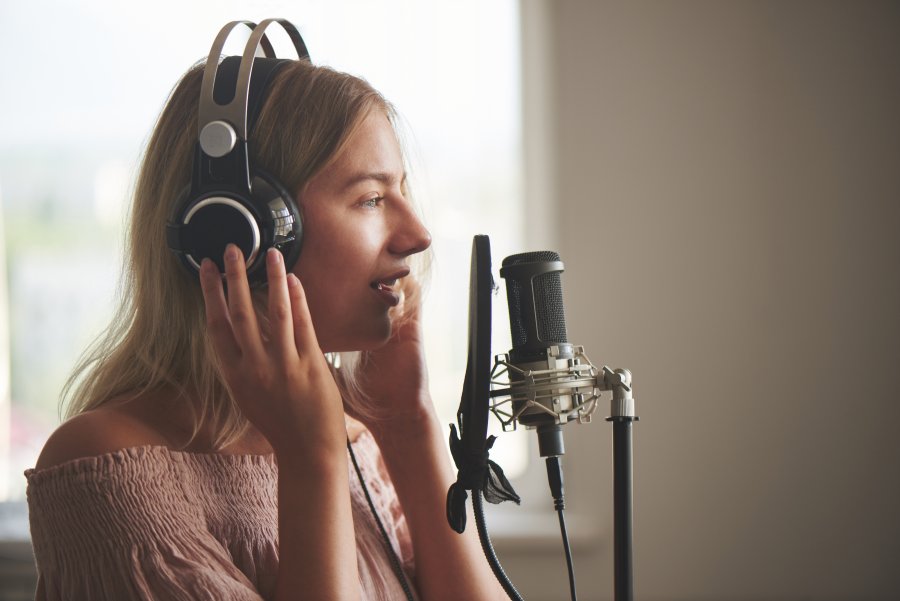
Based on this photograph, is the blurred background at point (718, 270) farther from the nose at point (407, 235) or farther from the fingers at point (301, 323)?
the fingers at point (301, 323)

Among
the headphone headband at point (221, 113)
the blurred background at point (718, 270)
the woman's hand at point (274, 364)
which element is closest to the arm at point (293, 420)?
the woman's hand at point (274, 364)

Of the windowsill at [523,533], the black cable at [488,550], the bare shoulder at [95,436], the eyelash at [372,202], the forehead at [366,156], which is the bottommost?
the windowsill at [523,533]

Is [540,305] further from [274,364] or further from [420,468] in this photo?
[420,468]

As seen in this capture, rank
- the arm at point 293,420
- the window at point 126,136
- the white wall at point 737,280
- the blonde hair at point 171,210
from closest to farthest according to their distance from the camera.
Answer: the arm at point 293,420 < the blonde hair at point 171,210 < the white wall at point 737,280 < the window at point 126,136

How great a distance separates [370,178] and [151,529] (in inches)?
16.7

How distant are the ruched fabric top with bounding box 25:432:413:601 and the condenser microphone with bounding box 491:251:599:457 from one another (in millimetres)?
286

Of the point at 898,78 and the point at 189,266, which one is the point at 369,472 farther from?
the point at 898,78

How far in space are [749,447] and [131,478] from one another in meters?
1.40

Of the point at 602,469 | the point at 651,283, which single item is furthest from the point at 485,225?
the point at 602,469

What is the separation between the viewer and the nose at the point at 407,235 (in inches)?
35.3

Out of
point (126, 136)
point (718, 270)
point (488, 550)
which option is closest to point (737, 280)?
point (718, 270)

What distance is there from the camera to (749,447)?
1.75 m

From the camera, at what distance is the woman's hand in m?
0.76

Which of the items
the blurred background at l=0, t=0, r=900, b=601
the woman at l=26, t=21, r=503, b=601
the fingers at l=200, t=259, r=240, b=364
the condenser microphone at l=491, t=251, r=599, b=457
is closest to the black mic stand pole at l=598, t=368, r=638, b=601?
the condenser microphone at l=491, t=251, r=599, b=457
